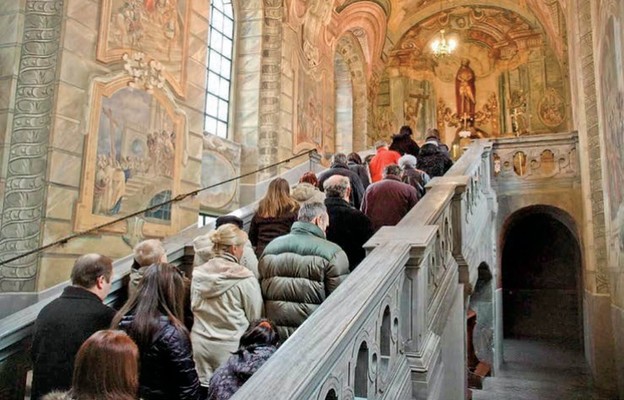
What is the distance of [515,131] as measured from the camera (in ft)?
59.5

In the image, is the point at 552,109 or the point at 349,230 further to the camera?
the point at 552,109

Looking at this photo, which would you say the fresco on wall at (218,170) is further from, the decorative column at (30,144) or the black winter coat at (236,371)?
the black winter coat at (236,371)

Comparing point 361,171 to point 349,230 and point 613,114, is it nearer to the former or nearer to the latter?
point 349,230

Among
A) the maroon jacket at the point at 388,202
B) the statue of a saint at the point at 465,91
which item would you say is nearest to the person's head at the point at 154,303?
the maroon jacket at the point at 388,202

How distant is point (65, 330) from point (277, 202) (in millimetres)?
1969

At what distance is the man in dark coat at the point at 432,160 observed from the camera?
702 cm

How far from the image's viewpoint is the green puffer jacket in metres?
2.89

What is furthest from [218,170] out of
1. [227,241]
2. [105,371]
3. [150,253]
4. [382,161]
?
[105,371]

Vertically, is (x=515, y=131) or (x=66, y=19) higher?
(x=515, y=131)

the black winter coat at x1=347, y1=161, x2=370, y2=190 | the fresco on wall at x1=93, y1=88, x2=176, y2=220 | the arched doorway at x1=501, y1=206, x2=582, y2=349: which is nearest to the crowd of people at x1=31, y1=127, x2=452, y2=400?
the black winter coat at x1=347, y1=161, x2=370, y2=190

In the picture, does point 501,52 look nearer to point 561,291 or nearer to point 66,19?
point 561,291

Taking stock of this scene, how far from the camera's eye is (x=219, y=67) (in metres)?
11.5

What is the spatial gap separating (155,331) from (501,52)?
19.9 metres

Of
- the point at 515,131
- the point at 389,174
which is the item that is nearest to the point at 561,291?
the point at 515,131
